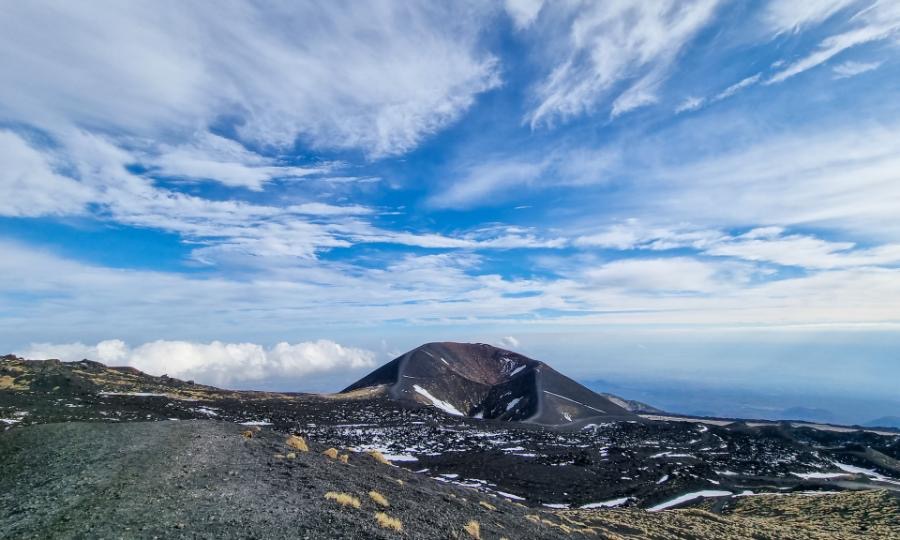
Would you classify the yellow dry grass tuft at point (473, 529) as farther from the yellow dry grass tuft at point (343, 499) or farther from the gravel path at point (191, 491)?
the yellow dry grass tuft at point (343, 499)

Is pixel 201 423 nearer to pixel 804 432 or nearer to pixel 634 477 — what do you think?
pixel 634 477

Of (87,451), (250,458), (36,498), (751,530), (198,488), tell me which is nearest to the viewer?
(36,498)

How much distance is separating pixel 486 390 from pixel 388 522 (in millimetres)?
112420

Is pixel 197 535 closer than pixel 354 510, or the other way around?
pixel 197 535

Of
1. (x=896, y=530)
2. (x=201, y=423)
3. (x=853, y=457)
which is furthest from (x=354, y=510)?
(x=853, y=457)

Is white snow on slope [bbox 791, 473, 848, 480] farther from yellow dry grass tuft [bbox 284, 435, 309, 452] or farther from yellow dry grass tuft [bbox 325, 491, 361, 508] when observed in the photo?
yellow dry grass tuft [bbox 325, 491, 361, 508]

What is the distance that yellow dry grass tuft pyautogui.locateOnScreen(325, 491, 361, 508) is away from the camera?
1266 centimetres

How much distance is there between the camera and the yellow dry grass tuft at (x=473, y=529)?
14359mm

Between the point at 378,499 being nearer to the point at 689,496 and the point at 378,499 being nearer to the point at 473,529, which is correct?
the point at 473,529

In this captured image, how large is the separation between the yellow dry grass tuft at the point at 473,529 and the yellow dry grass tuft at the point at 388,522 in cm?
316

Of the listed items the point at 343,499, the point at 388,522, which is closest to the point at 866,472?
the point at 388,522

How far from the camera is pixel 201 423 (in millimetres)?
19000

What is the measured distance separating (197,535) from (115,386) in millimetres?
69828

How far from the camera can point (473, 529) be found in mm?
14930
